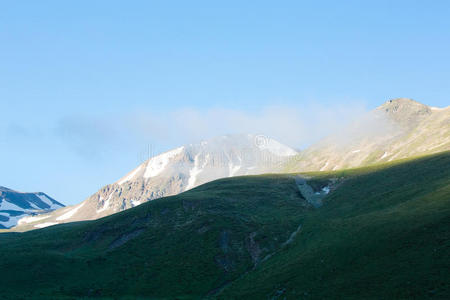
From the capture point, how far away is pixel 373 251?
209 feet

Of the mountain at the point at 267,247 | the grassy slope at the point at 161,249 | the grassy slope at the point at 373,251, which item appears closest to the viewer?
the grassy slope at the point at 373,251

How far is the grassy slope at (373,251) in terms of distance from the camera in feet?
168

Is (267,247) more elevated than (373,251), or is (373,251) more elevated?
(267,247)

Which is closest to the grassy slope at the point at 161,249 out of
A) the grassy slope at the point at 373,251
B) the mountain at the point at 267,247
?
the mountain at the point at 267,247

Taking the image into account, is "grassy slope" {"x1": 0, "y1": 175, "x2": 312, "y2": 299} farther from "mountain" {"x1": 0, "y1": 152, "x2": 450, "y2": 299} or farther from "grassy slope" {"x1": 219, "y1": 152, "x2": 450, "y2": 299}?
"grassy slope" {"x1": 219, "y1": 152, "x2": 450, "y2": 299}

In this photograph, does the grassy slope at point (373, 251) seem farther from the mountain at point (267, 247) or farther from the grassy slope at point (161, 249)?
the grassy slope at point (161, 249)

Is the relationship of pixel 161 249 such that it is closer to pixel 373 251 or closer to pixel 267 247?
pixel 267 247

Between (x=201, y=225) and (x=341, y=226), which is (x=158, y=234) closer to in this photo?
(x=201, y=225)

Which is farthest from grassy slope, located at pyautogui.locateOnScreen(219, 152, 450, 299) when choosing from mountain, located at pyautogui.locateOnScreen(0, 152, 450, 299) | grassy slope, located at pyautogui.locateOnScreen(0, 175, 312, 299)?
grassy slope, located at pyautogui.locateOnScreen(0, 175, 312, 299)

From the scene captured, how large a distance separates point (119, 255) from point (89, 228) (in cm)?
2553

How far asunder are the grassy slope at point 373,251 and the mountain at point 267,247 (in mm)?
239

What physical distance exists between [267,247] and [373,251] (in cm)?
3214

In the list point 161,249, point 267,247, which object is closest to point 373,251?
point 267,247

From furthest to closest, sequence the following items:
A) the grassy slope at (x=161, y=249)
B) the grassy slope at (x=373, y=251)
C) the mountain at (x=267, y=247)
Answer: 1. the grassy slope at (x=161, y=249)
2. the mountain at (x=267, y=247)
3. the grassy slope at (x=373, y=251)
